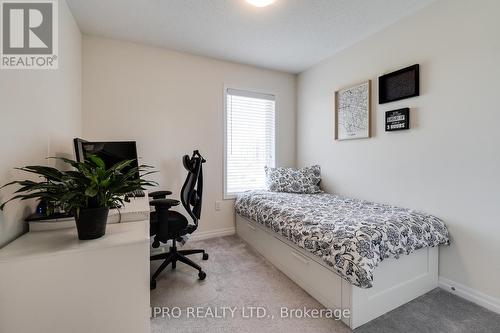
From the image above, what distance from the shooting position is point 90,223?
114 cm

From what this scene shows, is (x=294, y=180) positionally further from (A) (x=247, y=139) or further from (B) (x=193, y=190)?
(B) (x=193, y=190)

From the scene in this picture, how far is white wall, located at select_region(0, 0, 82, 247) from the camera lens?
1.17 meters

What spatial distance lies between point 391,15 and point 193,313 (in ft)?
10.2

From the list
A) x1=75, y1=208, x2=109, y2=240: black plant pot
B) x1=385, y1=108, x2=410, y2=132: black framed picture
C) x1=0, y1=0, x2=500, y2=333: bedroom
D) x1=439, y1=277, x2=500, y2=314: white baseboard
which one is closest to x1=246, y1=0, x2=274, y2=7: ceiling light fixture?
x1=0, y1=0, x2=500, y2=333: bedroom

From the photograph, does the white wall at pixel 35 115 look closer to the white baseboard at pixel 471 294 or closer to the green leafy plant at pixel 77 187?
the green leafy plant at pixel 77 187

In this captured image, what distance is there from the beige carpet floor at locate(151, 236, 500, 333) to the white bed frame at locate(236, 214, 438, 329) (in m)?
0.06

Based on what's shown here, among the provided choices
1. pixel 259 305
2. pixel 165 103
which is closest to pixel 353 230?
pixel 259 305

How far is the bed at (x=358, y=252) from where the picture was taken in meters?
1.46

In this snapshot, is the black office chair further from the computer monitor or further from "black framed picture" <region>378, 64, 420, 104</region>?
"black framed picture" <region>378, 64, 420, 104</region>

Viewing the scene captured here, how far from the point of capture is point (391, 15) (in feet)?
7.07

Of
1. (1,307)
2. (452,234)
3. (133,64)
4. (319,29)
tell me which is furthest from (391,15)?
(1,307)

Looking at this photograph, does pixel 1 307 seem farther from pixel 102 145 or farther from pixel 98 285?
pixel 102 145

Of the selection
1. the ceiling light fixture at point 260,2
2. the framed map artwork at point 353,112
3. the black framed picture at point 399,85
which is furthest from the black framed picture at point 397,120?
the ceiling light fixture at point 260,2

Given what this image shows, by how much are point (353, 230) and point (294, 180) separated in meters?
1.59
